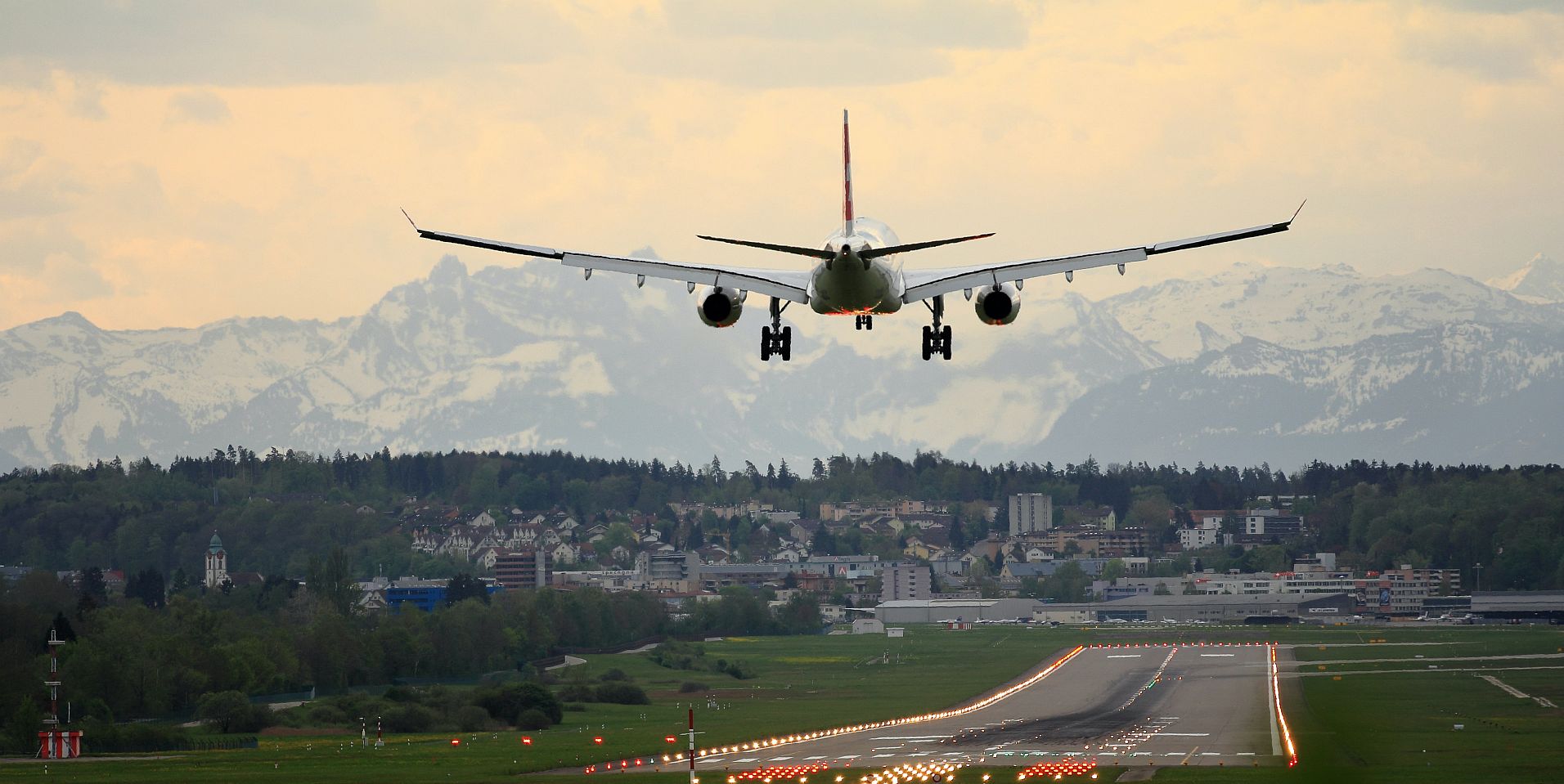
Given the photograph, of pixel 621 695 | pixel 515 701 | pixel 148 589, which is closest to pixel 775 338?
pixel 515 701

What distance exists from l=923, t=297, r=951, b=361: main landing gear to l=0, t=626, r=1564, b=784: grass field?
55.7 feet

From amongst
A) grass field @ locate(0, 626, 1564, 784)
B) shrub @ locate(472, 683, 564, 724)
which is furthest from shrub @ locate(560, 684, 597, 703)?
shrub @ locate(472, 683, 564, 724)

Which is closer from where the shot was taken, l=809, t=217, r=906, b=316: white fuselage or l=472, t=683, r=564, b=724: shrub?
l=809, t=217, r=906, b=316: white fuselage

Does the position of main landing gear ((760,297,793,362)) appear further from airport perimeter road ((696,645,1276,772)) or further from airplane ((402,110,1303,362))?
airport perimeter road ((696,645,1276,772))

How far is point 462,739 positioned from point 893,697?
3599 centimetres

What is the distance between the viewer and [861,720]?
375 ft

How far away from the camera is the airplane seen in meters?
57.6

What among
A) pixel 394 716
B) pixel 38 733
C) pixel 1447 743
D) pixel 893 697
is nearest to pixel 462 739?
pixel 394 716

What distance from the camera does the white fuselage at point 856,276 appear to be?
57.3m

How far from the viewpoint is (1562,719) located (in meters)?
107

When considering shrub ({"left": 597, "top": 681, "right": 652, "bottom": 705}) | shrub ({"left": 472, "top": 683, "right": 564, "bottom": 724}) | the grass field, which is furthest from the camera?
shrub ({"left": 597, "top": 681, "right": 652, "bottom": 705})

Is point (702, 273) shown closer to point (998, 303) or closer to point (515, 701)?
point (998, 303)

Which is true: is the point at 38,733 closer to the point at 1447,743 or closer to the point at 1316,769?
the point at 1447,743

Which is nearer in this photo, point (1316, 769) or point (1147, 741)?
point (1316, 769)
